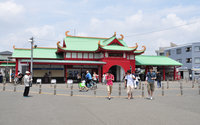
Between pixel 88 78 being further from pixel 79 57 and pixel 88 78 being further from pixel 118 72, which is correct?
pixel 118 72

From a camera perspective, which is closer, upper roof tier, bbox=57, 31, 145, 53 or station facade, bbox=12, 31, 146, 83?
station facade, bbox=12, 31, 146, 83

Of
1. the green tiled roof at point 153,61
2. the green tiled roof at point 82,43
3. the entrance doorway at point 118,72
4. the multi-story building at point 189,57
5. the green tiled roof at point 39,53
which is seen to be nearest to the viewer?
the green tiled roof at point 39,53

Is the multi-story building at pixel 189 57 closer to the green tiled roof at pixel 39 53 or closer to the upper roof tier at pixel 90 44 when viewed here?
the upper roof tier at pixel 90 44

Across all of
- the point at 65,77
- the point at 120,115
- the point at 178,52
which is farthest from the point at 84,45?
the point at 178,52

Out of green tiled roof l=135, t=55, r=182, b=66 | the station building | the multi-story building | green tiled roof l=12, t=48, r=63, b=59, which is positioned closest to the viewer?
the station building

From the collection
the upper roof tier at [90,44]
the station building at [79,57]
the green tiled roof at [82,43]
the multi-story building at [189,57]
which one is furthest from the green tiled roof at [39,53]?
the multi-story building at [189,57]

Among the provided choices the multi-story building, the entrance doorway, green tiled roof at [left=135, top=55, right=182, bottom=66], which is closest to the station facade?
the entrance doorway

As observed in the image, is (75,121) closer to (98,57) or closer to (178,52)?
(98,57)

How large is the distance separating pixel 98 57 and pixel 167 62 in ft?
50.2

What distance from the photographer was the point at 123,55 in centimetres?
3406

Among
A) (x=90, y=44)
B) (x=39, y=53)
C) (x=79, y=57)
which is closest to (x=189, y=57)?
(x=90, y=44)

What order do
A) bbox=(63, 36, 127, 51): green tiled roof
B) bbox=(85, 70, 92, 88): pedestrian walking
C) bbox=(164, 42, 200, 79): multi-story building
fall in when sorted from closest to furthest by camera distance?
1. bbox=(85, 70, 92, 88): pedestrian walking
2. bbox=(63, 36, 127, 51): green tiled roof
3. bbox=(164, 42, 200, 79): multi-story building

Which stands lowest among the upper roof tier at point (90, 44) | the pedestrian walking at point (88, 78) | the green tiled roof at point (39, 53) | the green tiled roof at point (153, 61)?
the pedestrian walking at point (88, 78)

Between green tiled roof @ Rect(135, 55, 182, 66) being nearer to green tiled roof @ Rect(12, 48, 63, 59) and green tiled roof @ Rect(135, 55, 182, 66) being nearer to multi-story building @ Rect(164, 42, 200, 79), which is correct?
multi-story building @ Rect(164, 42, 200, 79)
